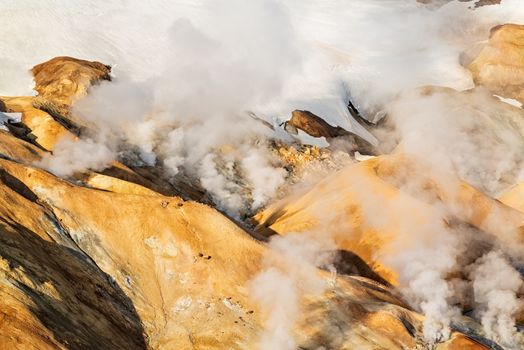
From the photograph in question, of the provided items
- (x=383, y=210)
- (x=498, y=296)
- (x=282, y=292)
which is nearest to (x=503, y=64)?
(x=383, y=210)

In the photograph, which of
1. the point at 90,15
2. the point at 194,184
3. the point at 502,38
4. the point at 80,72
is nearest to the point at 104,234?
the point at 194,184

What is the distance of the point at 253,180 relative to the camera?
205ft

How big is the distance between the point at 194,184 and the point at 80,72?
19000 mm

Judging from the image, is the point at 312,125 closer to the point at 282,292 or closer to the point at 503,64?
the point at 503,64

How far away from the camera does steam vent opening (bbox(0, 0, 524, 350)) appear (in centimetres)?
2773

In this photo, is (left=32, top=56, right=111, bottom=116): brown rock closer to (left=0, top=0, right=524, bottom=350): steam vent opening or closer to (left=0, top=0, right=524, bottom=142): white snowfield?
(left=0, top=0, right=524, bottom=350): steam vent opening

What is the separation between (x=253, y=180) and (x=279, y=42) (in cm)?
4552

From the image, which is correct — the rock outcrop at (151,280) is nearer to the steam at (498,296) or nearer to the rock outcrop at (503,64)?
the steam at (498,296)

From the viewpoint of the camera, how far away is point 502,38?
106125mm

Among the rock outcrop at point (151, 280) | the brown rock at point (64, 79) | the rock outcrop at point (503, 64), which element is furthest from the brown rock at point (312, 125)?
the rock outcrop at point (151, 280)

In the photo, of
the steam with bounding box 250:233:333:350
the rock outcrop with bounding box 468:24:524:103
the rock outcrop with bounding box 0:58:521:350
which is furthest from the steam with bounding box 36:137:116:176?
the rock outcrop with bounding box 468:24:524:103

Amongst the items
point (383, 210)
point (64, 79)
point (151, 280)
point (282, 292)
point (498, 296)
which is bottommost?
point (383, 210)

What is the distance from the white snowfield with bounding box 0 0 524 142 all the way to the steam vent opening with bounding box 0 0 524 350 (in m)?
0.39

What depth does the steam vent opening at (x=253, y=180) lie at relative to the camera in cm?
2773
